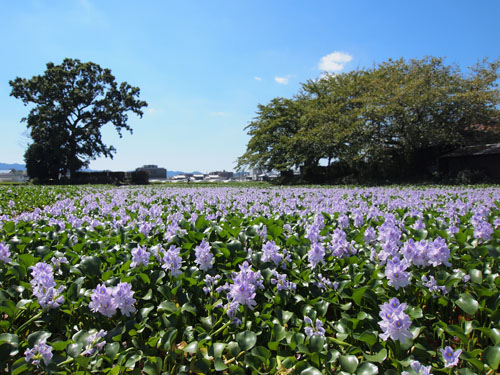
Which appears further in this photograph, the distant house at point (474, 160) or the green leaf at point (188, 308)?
the distant house at point (474, 160)

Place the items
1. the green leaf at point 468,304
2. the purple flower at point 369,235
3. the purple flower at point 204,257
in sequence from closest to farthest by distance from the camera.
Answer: the green leaf at point 468,304
the purple flower at point 204,257
the purple flower at point 369,235

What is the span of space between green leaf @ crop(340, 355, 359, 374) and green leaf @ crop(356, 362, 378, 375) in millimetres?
28

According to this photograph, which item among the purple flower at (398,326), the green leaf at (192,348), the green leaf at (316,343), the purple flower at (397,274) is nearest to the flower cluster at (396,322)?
the purple flower at (398,326)

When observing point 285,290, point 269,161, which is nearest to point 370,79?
point 269,161

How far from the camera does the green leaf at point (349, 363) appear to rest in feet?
5.44

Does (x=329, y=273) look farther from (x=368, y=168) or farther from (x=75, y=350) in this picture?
(x=368, y=168)

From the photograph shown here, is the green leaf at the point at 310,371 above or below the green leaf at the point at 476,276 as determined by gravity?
below

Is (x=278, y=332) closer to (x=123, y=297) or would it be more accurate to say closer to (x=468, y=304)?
(x=123, y=297)

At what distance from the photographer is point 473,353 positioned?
1656mm

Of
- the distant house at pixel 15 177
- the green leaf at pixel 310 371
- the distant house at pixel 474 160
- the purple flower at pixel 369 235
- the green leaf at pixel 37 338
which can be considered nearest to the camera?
the green leaf at pixel 310 371

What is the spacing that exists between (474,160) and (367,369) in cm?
2677

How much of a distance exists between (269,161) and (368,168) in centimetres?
1049

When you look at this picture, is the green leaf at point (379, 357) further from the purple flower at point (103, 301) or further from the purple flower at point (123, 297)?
the purple flower at point (103, 301)

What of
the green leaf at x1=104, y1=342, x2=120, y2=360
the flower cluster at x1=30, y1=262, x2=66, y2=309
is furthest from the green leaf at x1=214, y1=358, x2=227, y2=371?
the flower cluster at x1=30, y1=262, x2=66, y2=309
